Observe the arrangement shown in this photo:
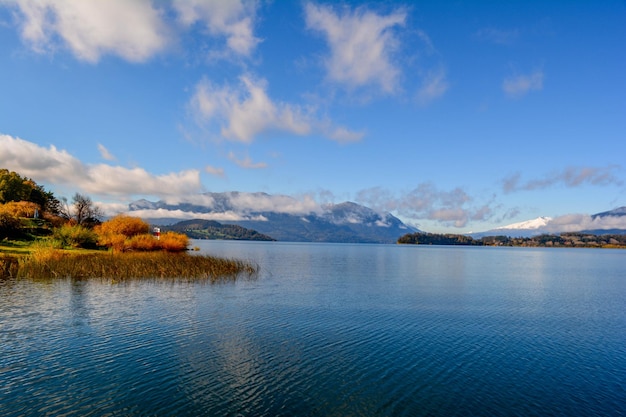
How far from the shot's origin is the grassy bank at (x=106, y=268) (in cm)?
Answer: 3928

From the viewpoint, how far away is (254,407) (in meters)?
13.1

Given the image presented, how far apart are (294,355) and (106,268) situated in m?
33.4

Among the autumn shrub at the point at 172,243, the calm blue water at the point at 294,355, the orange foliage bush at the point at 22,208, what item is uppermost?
the orange foliage bush at the point at 22,208

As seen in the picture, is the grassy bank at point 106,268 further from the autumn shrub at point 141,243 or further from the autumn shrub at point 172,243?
the autumn shrub at point 172,243

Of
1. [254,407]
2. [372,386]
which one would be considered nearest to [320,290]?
[372,386]

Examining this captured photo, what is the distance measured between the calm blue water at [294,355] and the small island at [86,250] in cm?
788

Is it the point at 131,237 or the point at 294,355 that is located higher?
the point at 131,237

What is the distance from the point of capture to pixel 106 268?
42844 millimetres

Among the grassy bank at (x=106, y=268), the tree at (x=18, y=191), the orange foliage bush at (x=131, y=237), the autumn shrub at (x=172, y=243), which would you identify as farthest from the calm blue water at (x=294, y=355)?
the tree at (x=18, y=191)

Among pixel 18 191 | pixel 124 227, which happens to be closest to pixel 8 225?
pixel 124 227

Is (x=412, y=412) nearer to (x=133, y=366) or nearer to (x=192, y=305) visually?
(x=133, y=366)

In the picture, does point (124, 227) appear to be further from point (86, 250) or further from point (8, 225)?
point (8, 225)

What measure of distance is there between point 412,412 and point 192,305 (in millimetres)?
20756

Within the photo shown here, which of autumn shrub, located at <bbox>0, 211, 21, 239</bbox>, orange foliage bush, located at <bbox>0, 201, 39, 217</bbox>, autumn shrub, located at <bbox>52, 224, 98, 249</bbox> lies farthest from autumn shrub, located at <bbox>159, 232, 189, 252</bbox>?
orange foliage bush, located at <bbox>0, 201, 39, 217</bbox>
